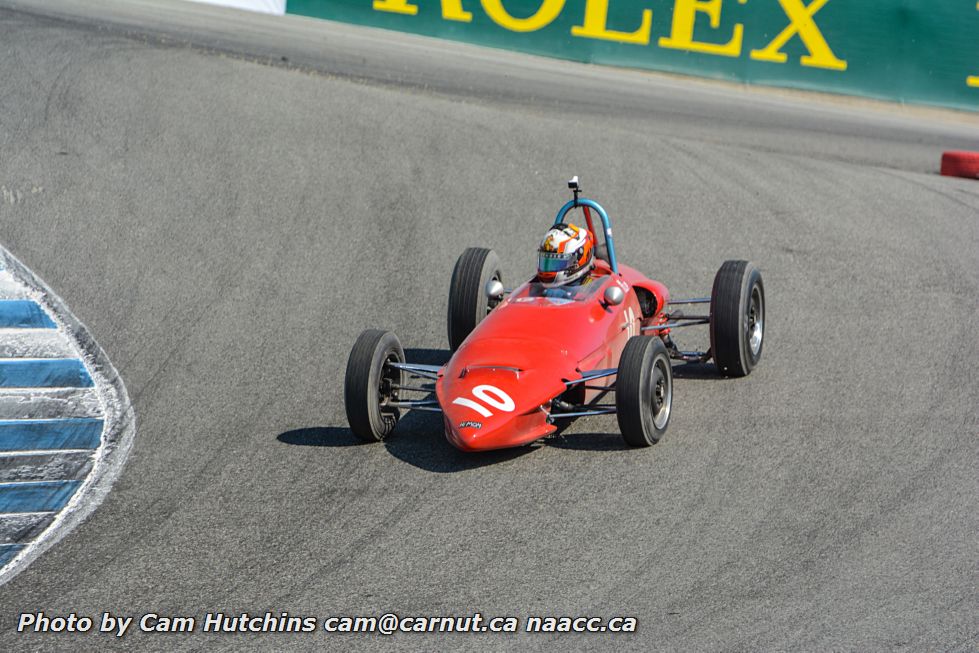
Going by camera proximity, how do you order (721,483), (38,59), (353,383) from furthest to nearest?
(38,59) → (353,383) → (721,483)

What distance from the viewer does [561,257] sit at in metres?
8.80

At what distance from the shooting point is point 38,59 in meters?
16.1

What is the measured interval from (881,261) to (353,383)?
22.4ft

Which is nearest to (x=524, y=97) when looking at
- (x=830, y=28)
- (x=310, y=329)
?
(x=830, y=28)

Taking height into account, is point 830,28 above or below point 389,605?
above

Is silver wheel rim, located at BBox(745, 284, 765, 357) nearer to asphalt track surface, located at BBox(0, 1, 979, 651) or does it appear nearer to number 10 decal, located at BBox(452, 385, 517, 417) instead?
asphalt track surface, located at BBox(0, 1, 979, 651)

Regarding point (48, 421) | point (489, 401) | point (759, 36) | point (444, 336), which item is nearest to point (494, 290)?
point (444, 336)

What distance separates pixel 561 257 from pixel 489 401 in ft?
5.35

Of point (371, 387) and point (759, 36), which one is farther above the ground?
point (759, 36)

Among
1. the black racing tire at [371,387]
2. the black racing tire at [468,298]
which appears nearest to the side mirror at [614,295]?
the black racing tire at [468,298]

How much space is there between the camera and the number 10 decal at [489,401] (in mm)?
7559

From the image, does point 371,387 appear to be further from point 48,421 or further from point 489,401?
point 48,421

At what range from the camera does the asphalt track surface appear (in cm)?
604

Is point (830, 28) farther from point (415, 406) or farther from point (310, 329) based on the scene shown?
point (415, 406)
